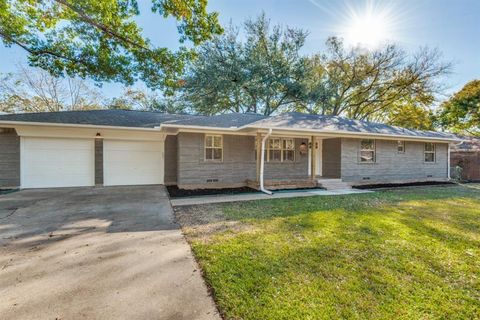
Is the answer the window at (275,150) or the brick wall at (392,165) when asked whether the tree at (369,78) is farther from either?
the window at (275,150)

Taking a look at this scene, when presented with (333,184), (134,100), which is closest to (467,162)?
(333,184)

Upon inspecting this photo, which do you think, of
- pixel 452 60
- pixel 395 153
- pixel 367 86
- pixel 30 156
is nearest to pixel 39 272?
pixel 30 156

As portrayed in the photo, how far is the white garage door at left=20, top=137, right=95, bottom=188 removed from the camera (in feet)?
29.6

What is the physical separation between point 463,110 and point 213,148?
1028 inches

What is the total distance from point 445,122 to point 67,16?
32656 millimetres

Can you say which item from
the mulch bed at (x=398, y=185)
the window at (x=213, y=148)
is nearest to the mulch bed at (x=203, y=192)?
the window at (x=213, y=148)

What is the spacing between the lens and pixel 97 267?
3.01 metres

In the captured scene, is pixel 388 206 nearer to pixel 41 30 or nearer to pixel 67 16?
pixel 67 16

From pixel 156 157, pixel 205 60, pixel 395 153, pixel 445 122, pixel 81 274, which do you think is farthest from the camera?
pixel 445 122

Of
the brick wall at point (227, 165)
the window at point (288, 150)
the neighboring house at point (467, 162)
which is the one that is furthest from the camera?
the neighboring house at point (467, 162)

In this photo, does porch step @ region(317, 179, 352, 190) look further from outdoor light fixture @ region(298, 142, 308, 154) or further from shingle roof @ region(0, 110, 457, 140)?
shingle roof @ region(0, 110, 457, 140)

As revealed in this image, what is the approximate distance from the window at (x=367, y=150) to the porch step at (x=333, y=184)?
171cm

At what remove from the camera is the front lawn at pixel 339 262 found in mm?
2256

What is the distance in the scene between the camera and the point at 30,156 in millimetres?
9016
